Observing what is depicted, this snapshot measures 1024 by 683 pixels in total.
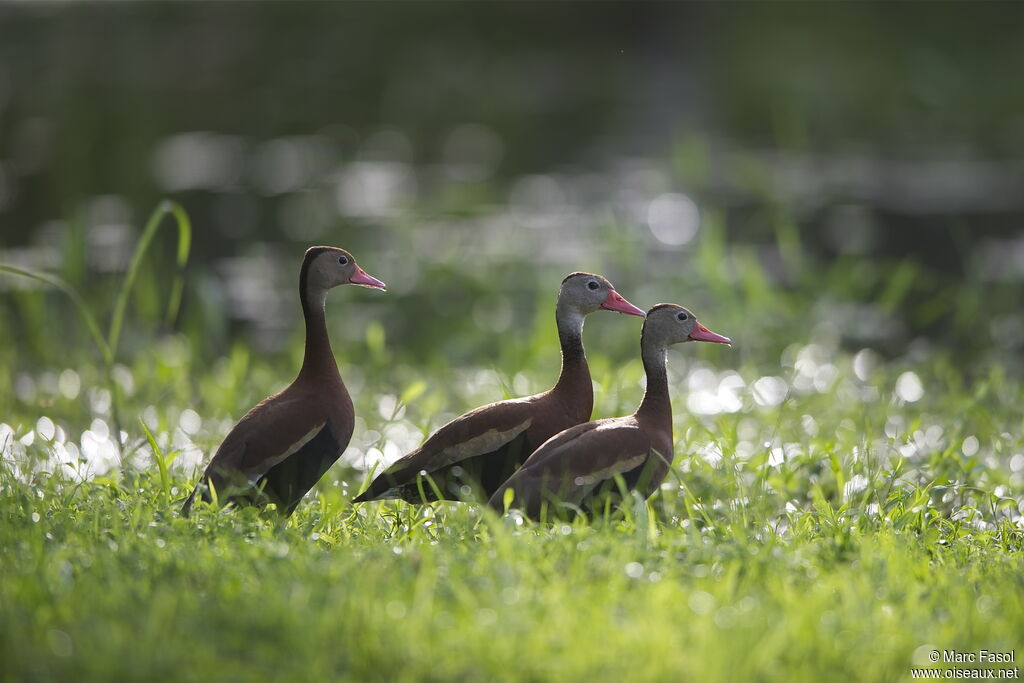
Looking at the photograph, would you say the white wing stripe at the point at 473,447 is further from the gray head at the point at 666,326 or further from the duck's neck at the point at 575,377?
the gray head at the point at 666,326

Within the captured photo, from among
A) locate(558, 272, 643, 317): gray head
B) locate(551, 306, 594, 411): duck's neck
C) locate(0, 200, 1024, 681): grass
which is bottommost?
locate(0, 200, 1024, 681): grass

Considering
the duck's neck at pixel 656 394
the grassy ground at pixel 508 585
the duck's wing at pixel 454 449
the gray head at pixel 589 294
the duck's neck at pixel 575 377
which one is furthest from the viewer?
the gray head at pixel 589 294

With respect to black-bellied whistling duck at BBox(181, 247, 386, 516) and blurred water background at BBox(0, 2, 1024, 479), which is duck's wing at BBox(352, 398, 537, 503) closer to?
black-bellied whistling duck at BBox(181, 247, 386, 516)

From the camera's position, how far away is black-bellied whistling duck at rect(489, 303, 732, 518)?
4.78m

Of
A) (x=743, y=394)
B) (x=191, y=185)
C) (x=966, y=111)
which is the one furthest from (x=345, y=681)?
(x=966, y=111)

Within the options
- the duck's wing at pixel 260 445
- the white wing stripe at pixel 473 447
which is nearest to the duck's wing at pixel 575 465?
the white wing stripe at pixel 473 447

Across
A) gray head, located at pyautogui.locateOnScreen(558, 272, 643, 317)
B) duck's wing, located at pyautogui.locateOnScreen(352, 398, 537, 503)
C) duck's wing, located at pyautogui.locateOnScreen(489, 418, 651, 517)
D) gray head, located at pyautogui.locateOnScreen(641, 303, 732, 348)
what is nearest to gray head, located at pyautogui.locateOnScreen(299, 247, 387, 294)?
duck's wing, located at pyautogui.locateOnScreen(352, 398, 537, 503)

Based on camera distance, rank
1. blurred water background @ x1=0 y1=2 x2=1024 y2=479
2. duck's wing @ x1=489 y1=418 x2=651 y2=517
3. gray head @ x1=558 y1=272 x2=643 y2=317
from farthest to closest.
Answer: blurred water background @ x1=0 y1=2 x2=1024 y2=479, gray head @ x1=558 y1=272 x2=643 y2=317, duck's wing @ x1=489 y1=418 x2=651 y2=517

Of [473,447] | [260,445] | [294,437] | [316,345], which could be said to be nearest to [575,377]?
[473,447]

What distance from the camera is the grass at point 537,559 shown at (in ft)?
11.8

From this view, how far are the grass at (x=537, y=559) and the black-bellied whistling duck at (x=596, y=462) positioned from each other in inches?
4.5

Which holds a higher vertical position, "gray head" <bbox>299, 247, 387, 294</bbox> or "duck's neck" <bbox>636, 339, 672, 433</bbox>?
"gray head" <bbox>299, 247, 387, 294</bbox>

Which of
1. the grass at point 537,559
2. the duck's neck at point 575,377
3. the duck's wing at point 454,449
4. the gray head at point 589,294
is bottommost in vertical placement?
the grass at point 537,559

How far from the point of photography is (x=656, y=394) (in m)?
5.23
